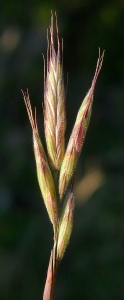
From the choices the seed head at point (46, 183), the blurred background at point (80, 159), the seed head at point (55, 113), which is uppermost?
the seed head at point (55, 113)

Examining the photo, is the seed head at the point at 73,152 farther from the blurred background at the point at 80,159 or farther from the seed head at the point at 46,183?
the blurred background at the point at 80,159

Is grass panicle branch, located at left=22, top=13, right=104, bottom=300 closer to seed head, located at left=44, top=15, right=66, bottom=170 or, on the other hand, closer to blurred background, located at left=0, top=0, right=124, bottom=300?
seed head, located at left=44, top=15, right=66, bottom=170

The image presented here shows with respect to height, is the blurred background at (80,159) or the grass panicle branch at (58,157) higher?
the grass panicle branch at (58,157)

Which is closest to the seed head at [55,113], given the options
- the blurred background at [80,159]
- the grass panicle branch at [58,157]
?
the grass panicle branch at [58,157]

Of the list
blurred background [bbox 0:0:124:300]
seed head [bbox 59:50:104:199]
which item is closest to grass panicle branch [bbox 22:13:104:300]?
seed head [bbox 59:50:104:199]

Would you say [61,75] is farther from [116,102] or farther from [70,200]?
[116,102]

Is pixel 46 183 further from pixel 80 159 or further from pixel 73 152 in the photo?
pixel 80 159
